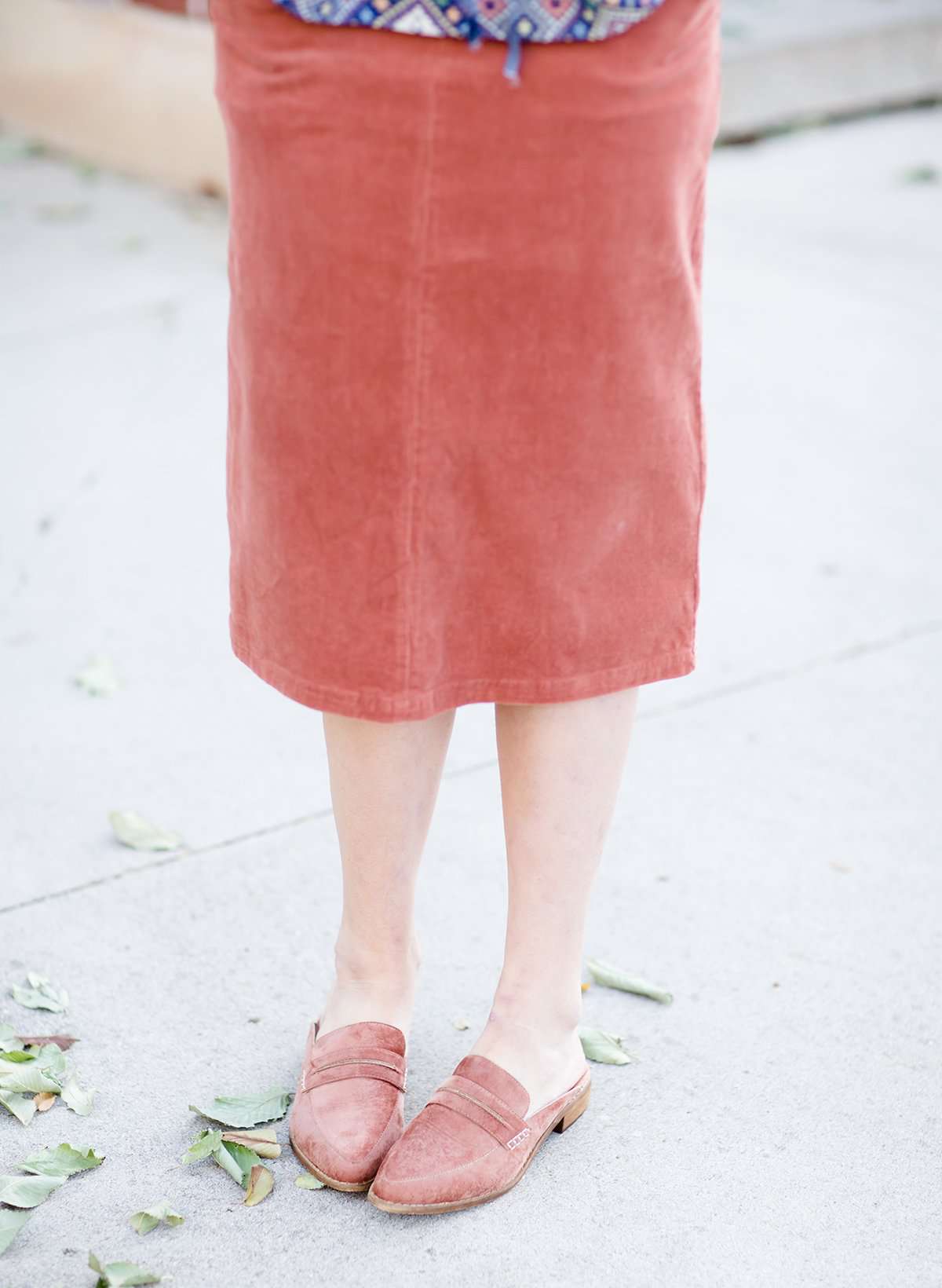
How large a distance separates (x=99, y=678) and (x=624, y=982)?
117 centimetres

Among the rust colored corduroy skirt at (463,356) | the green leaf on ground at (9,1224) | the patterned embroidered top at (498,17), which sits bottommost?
the green leaf on ground at (9,1224)

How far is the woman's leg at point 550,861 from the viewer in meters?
1.59

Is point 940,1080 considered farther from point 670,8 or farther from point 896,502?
point 896,502

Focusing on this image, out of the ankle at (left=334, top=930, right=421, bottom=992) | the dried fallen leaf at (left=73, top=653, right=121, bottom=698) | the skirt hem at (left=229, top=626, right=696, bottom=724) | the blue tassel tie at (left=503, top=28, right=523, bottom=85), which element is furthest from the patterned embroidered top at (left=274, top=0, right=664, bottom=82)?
the dried fallen leaf at (left=73, top=653, right=121, bottom=698)

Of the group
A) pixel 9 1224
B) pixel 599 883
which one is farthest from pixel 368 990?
pixel 599 883

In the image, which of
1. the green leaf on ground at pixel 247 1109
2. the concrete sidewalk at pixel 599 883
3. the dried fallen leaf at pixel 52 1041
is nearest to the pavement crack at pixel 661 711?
the concrete sidewalk at pixel 599 883

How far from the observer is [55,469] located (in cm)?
353

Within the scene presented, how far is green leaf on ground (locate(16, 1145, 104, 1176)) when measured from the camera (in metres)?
1.65

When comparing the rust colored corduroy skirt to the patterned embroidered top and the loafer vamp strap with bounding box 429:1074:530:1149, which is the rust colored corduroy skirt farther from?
the loafer vamp strap with bounding box 429:1074:530:1149

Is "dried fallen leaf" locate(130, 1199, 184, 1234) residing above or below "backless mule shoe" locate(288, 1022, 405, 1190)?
below

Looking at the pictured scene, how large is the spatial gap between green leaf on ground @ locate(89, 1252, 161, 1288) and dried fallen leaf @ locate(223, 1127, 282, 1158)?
0.63 feet

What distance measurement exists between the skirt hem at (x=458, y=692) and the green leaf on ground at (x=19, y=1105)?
0.59 m

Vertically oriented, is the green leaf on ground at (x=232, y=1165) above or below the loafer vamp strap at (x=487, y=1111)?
below

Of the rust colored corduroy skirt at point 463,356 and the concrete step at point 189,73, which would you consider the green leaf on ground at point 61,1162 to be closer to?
the rust colored corduroy skirt at point 463,356
